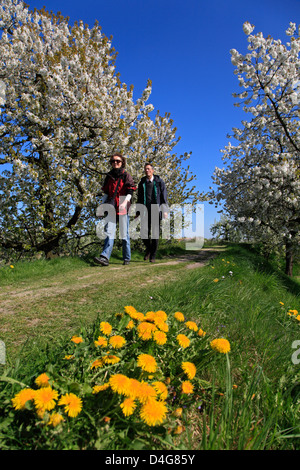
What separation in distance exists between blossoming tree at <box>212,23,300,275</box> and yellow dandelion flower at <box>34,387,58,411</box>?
9838mm

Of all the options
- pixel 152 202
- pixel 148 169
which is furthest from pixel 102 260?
pixel 148 169

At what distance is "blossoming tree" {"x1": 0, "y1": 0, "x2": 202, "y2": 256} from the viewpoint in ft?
26.7

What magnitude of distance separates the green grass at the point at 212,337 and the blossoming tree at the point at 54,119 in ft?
13.8

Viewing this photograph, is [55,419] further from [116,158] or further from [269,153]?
[269,153]

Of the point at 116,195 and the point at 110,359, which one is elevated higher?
the point at 116,195

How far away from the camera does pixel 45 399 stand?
118cm

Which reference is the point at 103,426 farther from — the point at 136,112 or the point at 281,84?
the point at 281,84

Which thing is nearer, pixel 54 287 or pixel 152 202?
pixel 54 287

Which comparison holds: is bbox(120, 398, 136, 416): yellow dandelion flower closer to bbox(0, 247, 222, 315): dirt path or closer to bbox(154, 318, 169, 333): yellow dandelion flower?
bbox(154, 318, 169, 333): yellow dandelion flower

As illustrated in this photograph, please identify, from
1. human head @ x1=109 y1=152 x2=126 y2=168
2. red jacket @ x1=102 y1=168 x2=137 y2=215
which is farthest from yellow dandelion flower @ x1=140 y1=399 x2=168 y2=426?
human head @ x1=109 y1=152 x2=126 y2=168

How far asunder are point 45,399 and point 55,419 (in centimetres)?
9

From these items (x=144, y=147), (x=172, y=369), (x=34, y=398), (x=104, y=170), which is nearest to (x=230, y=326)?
(x=172, y=369)

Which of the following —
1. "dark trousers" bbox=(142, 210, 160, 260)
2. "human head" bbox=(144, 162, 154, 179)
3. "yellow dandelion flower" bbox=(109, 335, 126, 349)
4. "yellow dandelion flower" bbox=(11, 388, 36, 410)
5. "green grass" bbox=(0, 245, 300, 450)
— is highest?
"human head" bbox=(144, 162, 154, 179)

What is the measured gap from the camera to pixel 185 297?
10.5 feet
